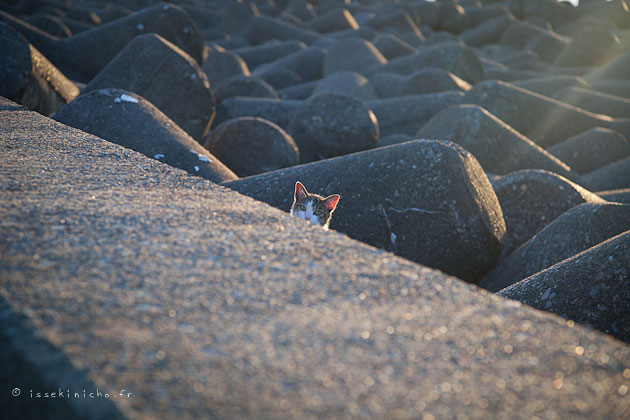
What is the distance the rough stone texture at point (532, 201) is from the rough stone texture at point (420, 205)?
57cm

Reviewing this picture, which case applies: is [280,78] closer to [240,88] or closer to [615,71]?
[240,88]

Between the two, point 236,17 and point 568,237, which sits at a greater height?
point 568,237

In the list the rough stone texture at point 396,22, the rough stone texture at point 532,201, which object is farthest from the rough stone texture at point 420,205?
the rough stone texture at point 396,22

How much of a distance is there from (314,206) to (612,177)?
3.79m

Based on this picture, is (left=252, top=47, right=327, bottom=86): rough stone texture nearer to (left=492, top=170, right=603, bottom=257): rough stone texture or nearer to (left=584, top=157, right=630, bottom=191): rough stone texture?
(left=584, top=157, right=630, bottom=191): rough stone texture

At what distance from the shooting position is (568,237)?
321 centimetres

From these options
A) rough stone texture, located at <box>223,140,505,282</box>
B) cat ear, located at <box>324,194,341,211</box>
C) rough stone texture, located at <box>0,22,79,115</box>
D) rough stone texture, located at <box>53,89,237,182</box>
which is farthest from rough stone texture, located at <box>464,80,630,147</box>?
rough stone texture, located at <box>0,22,79,115</box>

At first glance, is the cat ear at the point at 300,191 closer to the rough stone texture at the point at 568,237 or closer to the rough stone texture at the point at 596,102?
the rough stone texture at the point at 568,237

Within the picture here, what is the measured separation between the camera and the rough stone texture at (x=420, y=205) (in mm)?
3227

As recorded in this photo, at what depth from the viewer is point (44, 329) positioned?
1108mm

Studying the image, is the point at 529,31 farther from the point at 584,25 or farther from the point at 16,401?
the point at 16,401

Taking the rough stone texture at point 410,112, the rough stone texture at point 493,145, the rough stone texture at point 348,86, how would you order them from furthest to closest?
the rough stone texture at point 348,86
the rough stone texture at point 410,112
the rough stone texture at point 493,145

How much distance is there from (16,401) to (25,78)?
3818 mm

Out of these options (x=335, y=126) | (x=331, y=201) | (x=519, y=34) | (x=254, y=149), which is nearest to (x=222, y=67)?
(x=335, y=126)
